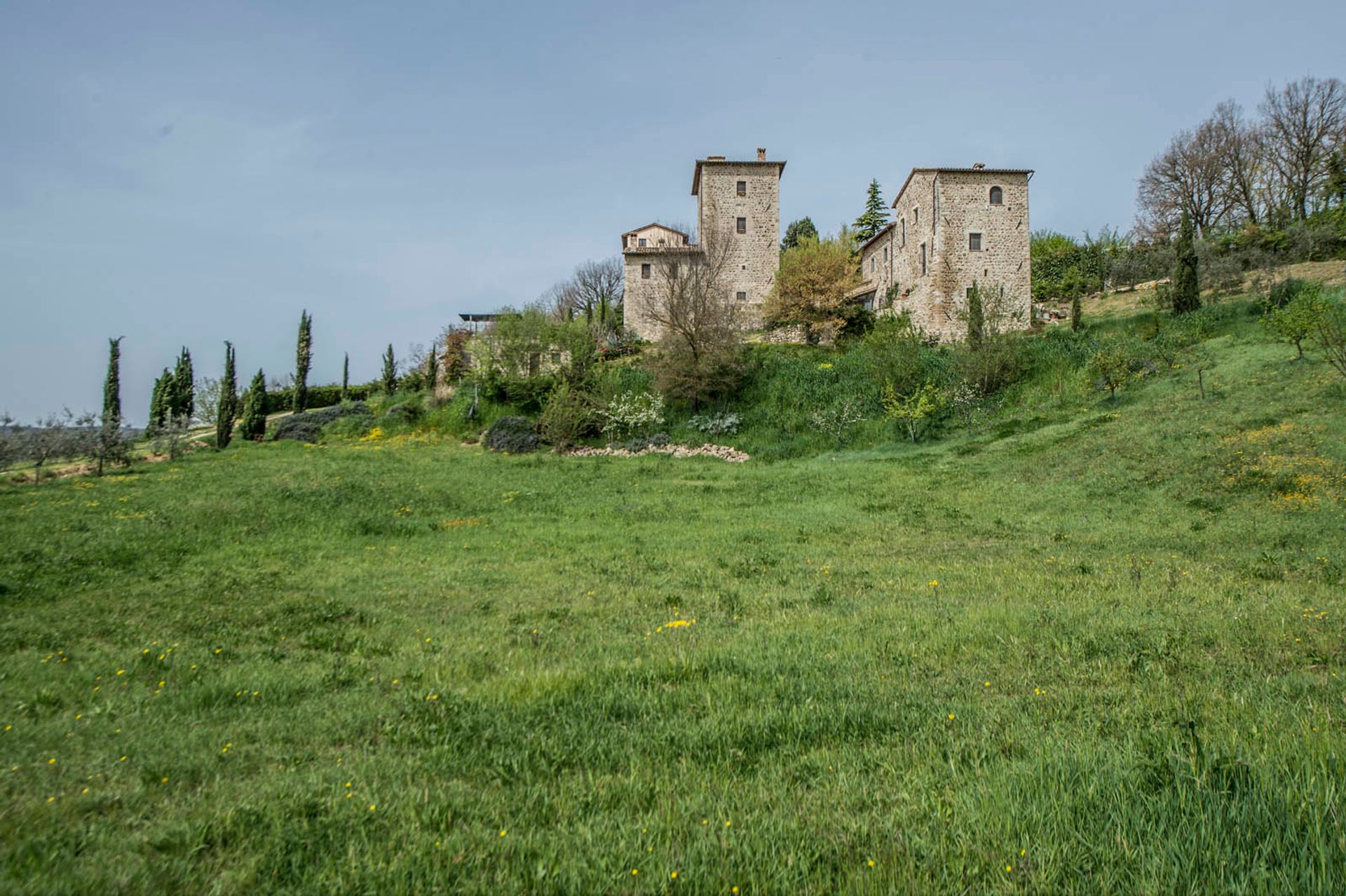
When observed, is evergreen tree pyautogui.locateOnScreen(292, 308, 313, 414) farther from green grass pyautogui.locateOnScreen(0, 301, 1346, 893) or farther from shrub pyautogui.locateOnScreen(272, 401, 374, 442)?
green grass pyautogui.locateOnScreen(0, 301, 1346, 893)

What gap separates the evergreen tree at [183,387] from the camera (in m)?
50.7

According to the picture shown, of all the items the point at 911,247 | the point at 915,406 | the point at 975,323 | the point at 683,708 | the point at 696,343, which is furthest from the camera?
the point at 911,247

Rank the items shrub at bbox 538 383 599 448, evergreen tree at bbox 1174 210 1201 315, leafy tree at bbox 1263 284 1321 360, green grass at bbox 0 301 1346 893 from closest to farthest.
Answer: green grass at bbox 0 301 1346 893 < leafy tree at bbox 1263 284 1321 360 < evergreen tree at bbox 1174 210 1201 315 < shrub at bbox 538 383 599 448

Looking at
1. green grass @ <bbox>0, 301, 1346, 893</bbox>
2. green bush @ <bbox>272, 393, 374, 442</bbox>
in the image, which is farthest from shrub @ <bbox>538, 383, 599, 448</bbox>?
green grass @ <bbox>0, 301, 1346, 893</bbox>

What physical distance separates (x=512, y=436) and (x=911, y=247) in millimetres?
30789

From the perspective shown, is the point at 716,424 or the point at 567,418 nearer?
the point at 567,418

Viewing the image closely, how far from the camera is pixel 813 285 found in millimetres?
48469

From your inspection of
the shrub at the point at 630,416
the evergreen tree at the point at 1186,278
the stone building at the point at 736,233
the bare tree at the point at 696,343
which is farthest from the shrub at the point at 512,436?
the evergreen tree at the point at 1186,278

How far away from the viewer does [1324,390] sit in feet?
63.2

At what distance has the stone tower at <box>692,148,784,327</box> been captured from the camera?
5616cm

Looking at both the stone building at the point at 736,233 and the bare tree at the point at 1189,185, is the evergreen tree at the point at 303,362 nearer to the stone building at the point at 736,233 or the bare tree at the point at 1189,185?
the stone building at the point at 736,233

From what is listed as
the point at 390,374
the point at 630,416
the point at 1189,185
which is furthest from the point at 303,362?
the point at 1189,185

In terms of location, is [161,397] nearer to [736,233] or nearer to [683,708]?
[736,233]

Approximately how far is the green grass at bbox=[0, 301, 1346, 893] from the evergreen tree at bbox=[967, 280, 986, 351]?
2147cm
